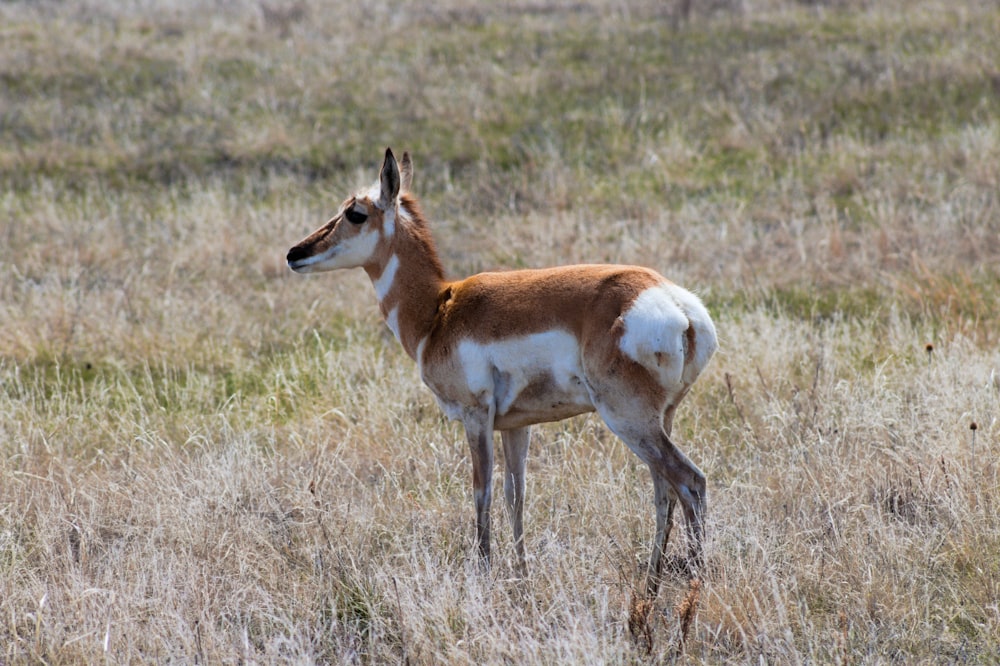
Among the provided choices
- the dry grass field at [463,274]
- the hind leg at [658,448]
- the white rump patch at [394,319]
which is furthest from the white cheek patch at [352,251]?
the hind leg at [658,448]

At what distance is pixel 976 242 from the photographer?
1008cm

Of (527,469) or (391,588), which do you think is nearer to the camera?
(391,588)

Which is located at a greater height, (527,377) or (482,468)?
(527,377)

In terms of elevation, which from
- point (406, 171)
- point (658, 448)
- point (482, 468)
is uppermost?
point (406, 171)

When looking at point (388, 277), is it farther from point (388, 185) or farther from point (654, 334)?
point (654, 334)

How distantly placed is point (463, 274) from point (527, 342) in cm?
576

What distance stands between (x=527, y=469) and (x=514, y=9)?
1699cm

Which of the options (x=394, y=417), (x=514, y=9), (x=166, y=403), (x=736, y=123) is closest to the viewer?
(x=394, y=417)

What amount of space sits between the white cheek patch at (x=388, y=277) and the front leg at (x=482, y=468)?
87cm

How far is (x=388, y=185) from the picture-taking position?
5.51 m

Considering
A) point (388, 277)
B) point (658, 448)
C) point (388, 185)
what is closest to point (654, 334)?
point (658, 448)

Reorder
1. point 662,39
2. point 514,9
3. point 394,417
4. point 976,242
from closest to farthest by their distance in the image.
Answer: point 394,417, point 976,242, point 662,39, point 514,9

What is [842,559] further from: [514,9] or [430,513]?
[514,9]

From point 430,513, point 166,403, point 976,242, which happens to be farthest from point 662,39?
point 430,513
